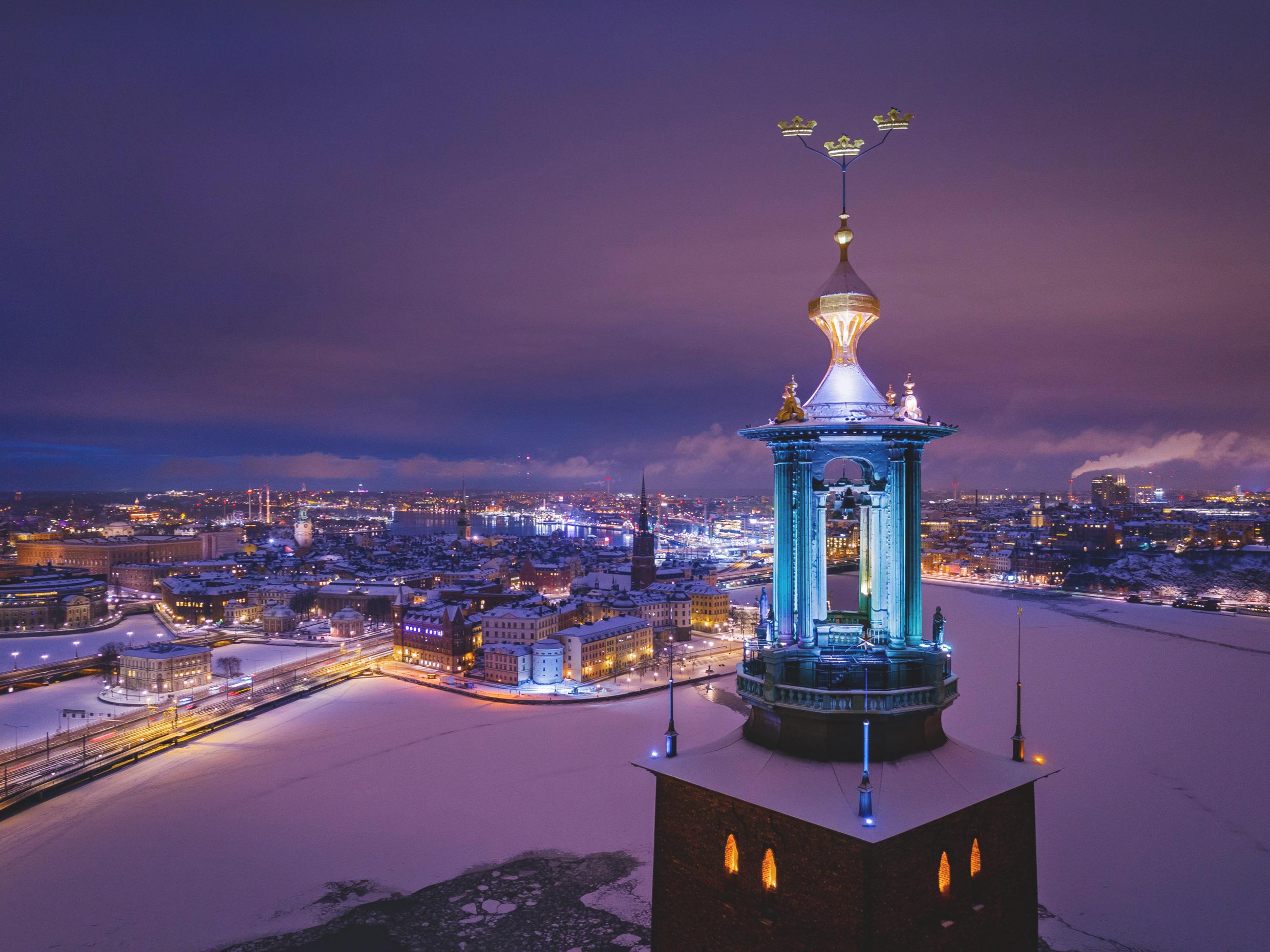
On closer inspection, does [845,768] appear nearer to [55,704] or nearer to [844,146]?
[844,146]

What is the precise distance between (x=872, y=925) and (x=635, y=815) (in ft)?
51.5

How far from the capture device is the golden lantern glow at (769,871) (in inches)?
232

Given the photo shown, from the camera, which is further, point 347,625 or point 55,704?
point 347,625

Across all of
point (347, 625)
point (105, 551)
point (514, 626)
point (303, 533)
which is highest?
point (303, 533)

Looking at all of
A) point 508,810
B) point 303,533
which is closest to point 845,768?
point 508,810

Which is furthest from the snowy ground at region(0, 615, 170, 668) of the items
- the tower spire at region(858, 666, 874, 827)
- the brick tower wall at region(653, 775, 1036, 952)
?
the tower spire at region(858, 666, 874, 827)

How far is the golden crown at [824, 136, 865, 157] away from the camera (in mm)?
7324

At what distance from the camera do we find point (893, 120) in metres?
7.09

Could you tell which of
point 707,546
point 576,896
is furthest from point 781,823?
point 707,546

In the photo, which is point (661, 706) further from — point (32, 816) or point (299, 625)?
point (299, 625)

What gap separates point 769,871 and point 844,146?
6771mm

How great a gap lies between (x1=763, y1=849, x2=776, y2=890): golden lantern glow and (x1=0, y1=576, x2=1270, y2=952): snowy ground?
13.1 ft

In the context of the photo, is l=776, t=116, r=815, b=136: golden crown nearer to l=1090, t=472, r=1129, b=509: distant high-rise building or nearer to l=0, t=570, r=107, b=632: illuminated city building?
l=0, t=570, r=107, b=632: illuminated city building

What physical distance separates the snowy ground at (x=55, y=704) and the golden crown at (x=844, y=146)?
119 feet
